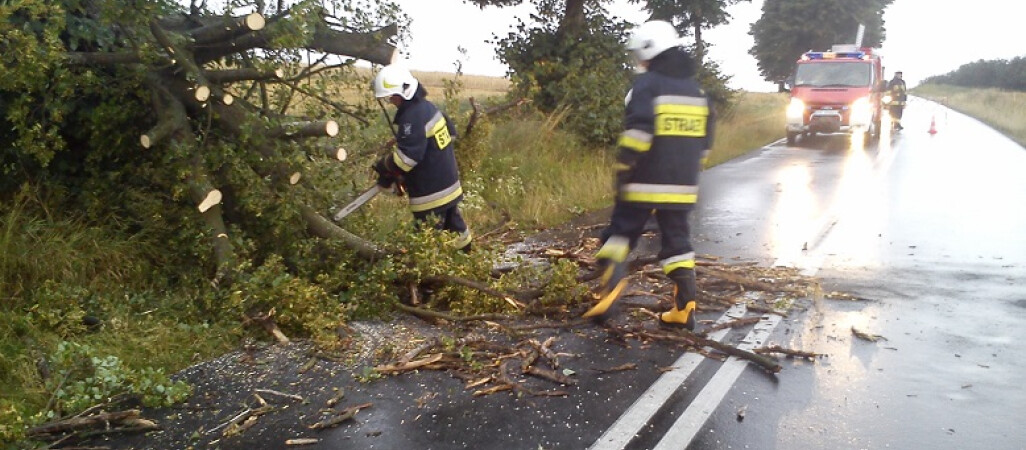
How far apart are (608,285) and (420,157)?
69.0 inches

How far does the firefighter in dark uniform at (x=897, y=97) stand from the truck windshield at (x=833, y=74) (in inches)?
174

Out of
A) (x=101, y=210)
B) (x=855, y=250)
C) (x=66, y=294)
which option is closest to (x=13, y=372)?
(x=66, y=294)

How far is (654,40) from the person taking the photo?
16.7ft

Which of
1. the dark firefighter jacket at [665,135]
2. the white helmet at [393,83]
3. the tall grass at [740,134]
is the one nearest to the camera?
the dark firefighter jacket at [665,135]

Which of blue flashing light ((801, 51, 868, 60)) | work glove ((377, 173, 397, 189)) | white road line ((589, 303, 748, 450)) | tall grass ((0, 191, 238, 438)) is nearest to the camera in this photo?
white road line ((589, 303, 748, 450))

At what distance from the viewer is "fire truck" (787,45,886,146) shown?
20.7m

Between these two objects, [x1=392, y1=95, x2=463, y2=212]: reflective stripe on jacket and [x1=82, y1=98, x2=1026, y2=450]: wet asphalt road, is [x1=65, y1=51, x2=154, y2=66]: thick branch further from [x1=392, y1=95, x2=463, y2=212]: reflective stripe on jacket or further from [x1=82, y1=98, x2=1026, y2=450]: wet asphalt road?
[x1=82, y1=98, x2=1026, y2=450]: wet asphalt road

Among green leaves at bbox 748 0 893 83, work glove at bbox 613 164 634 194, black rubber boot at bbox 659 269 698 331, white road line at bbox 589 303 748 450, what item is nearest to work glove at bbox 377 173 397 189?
work glove at bbox 613 164 634 194

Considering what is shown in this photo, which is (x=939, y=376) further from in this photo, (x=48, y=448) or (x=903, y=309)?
(x=48, y=448)

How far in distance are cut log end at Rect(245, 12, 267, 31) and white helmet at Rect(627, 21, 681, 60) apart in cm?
241

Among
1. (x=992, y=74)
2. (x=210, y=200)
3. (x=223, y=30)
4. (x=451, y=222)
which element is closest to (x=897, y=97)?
(x=451, y=222)

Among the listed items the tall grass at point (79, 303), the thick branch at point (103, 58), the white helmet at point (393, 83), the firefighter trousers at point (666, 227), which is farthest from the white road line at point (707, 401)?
the thick branch at point (103, 58)

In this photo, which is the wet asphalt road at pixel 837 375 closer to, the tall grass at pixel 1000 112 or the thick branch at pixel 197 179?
the thick branch at pixel 197 179

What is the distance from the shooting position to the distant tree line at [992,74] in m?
63.0
